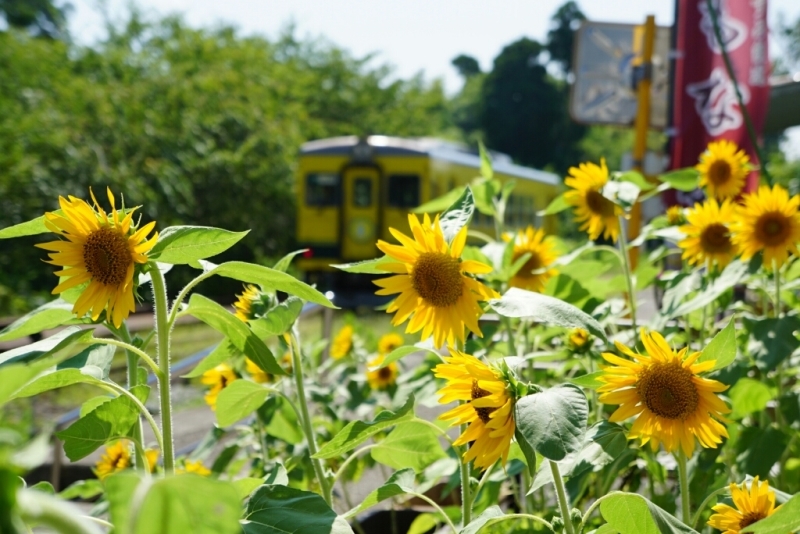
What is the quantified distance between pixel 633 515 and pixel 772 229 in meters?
0.96

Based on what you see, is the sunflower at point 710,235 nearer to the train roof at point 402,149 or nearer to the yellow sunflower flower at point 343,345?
the yellow sunflower flower at point 343,345

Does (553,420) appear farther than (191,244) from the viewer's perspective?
No

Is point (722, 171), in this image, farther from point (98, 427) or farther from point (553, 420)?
point (98, 427)

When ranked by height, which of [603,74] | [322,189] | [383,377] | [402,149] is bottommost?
[322,189]

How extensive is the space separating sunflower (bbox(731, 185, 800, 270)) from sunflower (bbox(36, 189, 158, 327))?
1168mm

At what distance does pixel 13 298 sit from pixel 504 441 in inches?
434

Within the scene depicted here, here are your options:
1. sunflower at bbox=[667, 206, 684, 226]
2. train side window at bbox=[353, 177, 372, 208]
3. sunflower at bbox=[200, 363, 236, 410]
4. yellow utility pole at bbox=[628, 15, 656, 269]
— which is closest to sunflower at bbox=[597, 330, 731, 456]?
sunflower at bbox=[200, 363, 236, 410]

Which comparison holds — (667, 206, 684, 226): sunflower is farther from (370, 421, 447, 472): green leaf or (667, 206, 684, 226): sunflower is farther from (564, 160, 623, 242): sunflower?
(370, 421, 447, 472): green leaf

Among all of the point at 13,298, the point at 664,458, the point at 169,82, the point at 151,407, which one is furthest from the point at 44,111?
the point at 664,458

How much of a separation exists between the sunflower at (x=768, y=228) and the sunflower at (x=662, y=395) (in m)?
0.66

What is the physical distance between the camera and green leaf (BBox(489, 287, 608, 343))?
39.9 inches

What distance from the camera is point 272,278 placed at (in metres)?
0.96

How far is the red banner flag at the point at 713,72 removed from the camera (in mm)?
5336

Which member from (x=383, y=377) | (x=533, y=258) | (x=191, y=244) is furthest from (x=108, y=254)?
(x=383, y=377)
